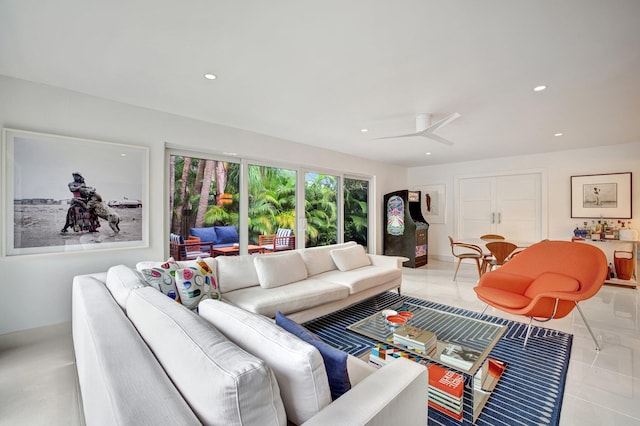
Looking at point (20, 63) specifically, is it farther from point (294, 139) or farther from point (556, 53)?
point (556, 53)

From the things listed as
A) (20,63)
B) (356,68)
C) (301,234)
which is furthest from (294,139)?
(20,63)

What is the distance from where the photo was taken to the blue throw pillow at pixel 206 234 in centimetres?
382

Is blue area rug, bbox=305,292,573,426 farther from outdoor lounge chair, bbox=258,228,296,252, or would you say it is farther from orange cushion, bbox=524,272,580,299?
outdoor lounge chair, bbox=258,228,296,252

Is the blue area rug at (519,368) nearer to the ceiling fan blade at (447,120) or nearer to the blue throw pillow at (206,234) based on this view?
the blue throw pillow at (206,234)

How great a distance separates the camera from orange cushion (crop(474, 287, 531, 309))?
8.79ft

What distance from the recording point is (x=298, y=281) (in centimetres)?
330

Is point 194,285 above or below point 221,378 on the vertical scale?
below

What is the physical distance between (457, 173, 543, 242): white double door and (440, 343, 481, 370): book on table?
16.9ft

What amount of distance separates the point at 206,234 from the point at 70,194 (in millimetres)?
1499

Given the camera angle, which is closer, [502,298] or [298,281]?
[502,298]

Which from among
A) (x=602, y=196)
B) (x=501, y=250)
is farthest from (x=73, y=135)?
(x=602, y=196)

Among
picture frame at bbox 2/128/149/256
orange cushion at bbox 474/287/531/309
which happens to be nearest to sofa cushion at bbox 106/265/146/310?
picture frame at bbox 2/128/149/256

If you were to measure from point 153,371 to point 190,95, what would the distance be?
271 centimetres

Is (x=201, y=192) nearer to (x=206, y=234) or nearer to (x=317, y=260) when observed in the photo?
(x=206, y=234)
